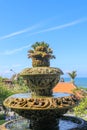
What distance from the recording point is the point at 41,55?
9594 mm

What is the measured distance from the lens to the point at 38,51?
32.0 ft

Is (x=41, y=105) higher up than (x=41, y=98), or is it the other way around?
(x=41, y=98)

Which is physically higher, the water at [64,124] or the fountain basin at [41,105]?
the fountain basin at [41,105]

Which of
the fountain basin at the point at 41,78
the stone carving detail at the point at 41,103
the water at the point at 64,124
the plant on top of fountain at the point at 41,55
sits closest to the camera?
the stone carving detail at the point at 41,103

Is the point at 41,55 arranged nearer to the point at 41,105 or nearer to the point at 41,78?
the point at 41,78

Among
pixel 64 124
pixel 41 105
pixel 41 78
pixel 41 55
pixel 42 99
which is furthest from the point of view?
pixel 64 124

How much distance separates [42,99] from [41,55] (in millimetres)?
1355

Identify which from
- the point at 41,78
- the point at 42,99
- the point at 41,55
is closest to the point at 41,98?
the point at 42,99

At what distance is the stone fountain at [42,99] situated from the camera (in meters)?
8.80

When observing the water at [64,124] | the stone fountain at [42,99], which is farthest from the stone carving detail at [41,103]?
the water at [64,124]

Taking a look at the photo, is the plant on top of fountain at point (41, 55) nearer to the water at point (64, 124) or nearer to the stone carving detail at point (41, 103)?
the stone carving detail at point (41, 103)

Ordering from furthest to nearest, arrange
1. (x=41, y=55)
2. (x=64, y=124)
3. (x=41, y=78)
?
(x=64, y=124) → (x=41, y=55) → (x=41, y=78)

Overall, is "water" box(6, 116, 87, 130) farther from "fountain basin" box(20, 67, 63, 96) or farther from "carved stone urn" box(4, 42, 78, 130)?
"fountain basin" box(20, 67, 63, 96)

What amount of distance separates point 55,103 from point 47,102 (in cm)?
21
